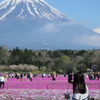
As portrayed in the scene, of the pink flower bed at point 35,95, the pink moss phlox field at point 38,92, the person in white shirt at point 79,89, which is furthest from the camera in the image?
the pink moss phlox field at point 38,92

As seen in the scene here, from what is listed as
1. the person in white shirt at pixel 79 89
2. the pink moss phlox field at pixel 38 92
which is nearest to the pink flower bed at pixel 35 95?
the pink moss phlox field at pixel 38 92

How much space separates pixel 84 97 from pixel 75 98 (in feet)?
0.71

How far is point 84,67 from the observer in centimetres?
8444

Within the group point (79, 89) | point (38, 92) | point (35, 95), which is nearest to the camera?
point (79, 89)

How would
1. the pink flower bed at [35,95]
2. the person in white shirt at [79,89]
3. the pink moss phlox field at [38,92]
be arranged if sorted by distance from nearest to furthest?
1. the person in white shirt at [79,89]
2. the pink flower bed at [35,95]
3. the pink moss phlox field at [38,92]

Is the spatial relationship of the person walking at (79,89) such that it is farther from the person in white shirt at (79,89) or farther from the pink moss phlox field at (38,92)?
the pink moss phlox field at (38,92)

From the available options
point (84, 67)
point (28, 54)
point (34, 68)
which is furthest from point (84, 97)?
point (28, 54)

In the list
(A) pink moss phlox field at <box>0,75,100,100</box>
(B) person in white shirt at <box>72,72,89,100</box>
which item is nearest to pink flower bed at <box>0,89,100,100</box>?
(A) pink moss phlox field at <box>0,75,100,100</box>

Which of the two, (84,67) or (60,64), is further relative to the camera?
(60,64)

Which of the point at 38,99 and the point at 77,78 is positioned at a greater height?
the point at 77,78

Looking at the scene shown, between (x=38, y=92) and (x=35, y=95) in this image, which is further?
(x=38, y=92)

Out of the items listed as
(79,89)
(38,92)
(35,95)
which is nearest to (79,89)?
(79,89)

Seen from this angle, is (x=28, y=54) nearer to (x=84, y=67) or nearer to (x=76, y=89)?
(x=84, y=67)

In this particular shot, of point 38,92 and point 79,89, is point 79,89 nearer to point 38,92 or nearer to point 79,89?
point 79,89
